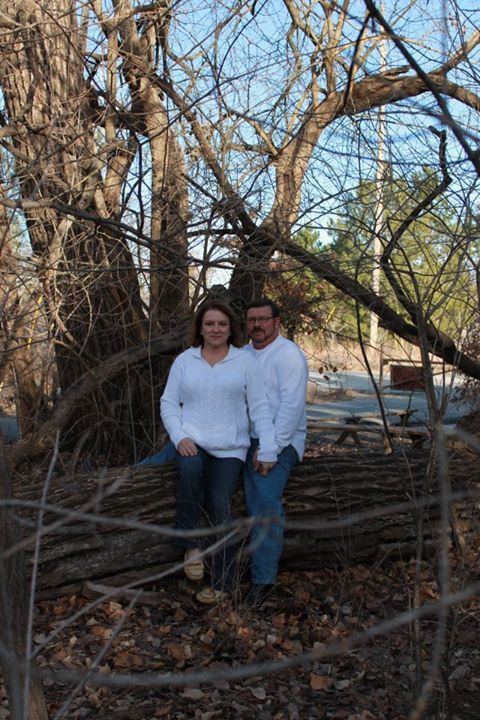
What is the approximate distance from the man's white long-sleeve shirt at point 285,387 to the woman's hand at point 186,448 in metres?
0.40

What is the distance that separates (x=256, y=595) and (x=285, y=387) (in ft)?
3.87

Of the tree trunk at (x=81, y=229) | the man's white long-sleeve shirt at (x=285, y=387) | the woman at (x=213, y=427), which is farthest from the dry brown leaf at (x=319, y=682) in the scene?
the tree trunk at (x=81, y=229)

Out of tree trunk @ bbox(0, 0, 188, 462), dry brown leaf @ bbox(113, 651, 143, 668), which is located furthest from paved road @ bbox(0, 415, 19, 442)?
dry brown leaf @ bbox(113, 651, 143, 668)

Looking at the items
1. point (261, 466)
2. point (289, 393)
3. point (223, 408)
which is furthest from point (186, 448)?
point (289, 393)

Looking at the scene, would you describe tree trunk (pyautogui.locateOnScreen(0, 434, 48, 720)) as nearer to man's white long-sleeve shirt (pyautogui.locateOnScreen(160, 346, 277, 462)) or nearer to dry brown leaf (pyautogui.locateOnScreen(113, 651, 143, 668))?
dry brown leaf (pyautogui.locateOnScreen(113, 651, 143, 668))

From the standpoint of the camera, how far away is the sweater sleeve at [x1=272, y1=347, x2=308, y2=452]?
15.3ft

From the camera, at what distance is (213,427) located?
181 inches

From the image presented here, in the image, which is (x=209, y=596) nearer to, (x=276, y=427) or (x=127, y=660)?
(x=127, y=660)

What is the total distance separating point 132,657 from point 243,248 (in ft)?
11.5

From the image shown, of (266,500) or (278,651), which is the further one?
(266,500)

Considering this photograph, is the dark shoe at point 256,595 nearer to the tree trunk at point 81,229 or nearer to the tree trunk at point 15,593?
the tree trunk at point 15,593

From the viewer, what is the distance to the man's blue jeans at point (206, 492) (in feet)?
14.8

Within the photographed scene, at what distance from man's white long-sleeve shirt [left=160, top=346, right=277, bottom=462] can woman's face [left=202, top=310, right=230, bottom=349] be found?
94 millimetres

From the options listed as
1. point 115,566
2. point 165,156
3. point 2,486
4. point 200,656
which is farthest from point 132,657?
point 165,156
